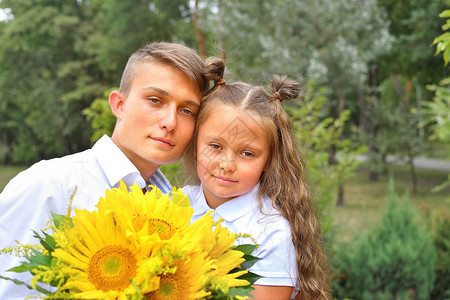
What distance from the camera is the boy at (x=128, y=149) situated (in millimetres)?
1811

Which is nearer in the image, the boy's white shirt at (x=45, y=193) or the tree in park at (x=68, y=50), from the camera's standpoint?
the boy's white shirt at (x=45, y=193)

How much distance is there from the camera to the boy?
1811mm

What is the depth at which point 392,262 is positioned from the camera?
5.35m

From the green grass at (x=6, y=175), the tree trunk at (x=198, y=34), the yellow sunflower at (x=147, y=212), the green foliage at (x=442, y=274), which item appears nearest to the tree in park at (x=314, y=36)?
the tree trunk at (x=198, y=34)

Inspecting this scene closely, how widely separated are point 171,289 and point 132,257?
14 centimetres

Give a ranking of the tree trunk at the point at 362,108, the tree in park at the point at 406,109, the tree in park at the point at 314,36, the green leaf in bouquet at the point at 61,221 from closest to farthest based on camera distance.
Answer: the green leaf in bouquet at the point at 61,221 < the tree in park at the point at 314,36 < the tree in park at the point at 406,109 < the tree trunk at the point at 362,108

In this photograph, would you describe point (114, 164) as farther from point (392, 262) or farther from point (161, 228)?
point (392, 262)

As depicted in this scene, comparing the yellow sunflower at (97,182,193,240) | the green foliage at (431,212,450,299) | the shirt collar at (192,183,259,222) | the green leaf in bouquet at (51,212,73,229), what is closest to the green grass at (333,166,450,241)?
the green foliage at (431,212,450,299)

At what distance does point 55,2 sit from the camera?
24.4m

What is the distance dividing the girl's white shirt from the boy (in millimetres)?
407

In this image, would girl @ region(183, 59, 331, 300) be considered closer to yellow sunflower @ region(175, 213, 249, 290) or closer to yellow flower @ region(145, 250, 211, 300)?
yellow sunflower @ region(175, 213, 249, 290)

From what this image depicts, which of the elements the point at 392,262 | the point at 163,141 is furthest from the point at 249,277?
the point at 392,262

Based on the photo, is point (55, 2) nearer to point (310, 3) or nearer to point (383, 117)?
point (310, 3)

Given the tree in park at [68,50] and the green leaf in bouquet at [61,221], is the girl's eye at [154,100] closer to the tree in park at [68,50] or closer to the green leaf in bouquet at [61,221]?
the green leaf in bouquet at [61,221]
